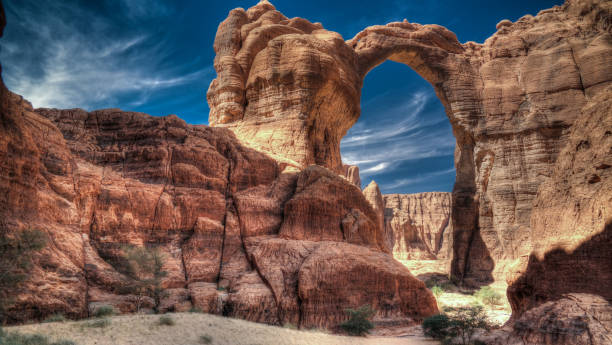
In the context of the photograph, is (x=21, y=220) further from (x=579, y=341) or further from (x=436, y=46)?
(x=436, y=46)

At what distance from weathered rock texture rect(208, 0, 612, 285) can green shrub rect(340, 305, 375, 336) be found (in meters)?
11.3

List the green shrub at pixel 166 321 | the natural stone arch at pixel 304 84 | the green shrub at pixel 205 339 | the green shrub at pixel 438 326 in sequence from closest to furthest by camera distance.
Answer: the green shrub at pixel 205 339 < the green shrub at pixel 166 321 < the green shrub at pixel 438 326 < the natural stone arch at pixel 304 84

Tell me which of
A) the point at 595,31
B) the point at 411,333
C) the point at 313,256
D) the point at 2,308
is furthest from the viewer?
the point at 595,31

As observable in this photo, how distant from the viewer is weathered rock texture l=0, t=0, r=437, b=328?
1264cm

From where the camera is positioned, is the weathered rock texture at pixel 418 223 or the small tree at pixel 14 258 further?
the weathered rock texture at pixel 418 223

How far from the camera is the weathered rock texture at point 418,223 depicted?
222ft

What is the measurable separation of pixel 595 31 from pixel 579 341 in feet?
115

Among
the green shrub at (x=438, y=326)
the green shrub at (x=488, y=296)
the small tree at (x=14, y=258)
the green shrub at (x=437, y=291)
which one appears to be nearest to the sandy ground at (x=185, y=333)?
the green shrub at (x=438, y=326)

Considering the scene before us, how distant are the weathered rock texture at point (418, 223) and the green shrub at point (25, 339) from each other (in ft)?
202

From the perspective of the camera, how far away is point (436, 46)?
40062 millimetres

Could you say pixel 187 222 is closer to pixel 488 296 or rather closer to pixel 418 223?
pixel 488 296

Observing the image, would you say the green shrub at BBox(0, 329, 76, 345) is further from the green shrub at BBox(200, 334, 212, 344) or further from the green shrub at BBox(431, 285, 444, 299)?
the green shrub at BBox(431, 285, 444, 299)

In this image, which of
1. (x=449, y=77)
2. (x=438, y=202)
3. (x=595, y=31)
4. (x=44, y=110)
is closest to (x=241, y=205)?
(x=44, y=110)

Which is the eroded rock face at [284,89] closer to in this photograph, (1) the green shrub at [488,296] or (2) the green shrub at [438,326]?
(2) the green shrub at [438,326]
